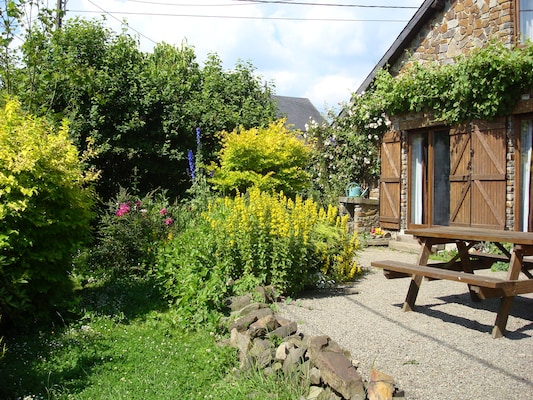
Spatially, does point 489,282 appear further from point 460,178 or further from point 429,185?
point 429,185

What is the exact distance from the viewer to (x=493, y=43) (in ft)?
28.2

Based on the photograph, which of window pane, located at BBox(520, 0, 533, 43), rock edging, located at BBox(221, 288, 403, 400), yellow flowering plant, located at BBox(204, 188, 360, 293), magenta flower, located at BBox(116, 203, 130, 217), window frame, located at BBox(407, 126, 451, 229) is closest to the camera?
rock edging, located at BBox(221, 288, 403, 400)

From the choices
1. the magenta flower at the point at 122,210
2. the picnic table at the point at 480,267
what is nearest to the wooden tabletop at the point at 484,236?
the picnic table at the point at 480,267

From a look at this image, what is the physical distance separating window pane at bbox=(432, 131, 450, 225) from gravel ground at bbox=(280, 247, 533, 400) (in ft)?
12.5

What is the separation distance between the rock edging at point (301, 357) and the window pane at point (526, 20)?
7.22 m

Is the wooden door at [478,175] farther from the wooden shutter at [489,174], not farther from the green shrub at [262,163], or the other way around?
the green shrub at [262,163]

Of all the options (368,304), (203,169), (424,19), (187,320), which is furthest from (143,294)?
(424,19)

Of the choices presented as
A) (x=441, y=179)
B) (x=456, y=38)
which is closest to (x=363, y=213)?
(x=441, y=179)

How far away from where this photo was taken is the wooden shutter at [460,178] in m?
9.10

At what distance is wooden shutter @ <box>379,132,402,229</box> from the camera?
10.6 meters

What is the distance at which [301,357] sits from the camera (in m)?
3.44

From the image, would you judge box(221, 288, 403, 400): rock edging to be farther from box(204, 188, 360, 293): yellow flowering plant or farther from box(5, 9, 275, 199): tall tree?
box(5, 9, 275, 199): tall tree

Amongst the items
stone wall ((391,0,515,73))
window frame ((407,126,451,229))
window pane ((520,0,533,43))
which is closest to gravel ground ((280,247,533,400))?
window frame ((407,126,451,229))

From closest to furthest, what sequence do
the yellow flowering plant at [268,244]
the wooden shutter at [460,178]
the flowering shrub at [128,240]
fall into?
1. the yellow flowering plant at [268,244]
2. the flowering shrub at [128,240]
3. the wooden shutter at [460,178]
